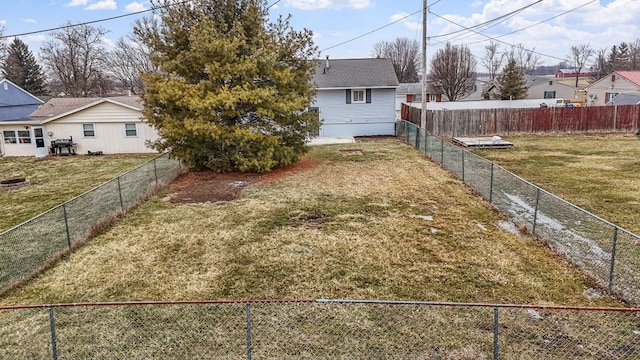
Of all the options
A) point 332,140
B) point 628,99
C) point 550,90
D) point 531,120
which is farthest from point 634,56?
point 332,140

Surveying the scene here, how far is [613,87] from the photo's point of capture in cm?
4200

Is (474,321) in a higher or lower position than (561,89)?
lower

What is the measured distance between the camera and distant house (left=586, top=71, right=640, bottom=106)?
39.4 metres

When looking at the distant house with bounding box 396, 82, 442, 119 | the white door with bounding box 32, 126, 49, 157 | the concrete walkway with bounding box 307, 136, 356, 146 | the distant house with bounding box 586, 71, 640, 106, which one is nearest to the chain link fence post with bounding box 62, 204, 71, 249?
the concrete walkway with bounding box 307, 136, 356, 146

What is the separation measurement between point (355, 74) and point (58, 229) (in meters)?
21.8

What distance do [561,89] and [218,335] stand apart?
202 feet

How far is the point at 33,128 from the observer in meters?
26.1

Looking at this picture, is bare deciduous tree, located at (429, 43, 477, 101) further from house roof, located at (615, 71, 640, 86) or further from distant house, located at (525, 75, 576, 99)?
house roof, located at (615, 71, 640, 86)

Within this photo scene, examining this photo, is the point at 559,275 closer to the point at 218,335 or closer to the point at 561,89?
the point at 218,335

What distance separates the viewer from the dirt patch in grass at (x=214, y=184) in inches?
542

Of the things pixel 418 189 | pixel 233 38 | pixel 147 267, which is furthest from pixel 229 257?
pixel 233 38

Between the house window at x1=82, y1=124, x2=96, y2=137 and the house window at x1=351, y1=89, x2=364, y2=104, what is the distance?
626 inches

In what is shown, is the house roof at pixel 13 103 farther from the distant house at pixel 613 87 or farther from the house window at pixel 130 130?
the distant house at pixel 613 87

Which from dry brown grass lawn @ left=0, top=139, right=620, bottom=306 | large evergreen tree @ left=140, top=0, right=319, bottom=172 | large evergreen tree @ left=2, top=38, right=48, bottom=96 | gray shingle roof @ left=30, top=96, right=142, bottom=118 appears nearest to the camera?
dry brown grass lawn @ left=0, top=139, right=620, bottom=306
